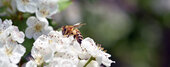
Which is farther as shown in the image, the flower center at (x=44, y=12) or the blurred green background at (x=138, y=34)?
the blurred green background at (x=138, y=34)

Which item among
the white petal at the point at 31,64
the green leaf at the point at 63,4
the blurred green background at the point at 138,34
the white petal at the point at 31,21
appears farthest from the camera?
the blurred green background at the point at 138,34

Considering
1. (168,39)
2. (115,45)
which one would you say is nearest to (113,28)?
(115,45)

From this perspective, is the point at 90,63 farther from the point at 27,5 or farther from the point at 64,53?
the point at 27,5

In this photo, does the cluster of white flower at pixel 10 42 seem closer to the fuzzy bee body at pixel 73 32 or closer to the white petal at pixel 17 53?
the white petal at pixel 17 53

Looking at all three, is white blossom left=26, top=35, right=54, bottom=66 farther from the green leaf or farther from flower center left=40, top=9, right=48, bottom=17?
the green leaf

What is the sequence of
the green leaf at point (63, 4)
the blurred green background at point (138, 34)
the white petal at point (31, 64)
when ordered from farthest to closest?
1. the blurred green background at point (138, 34)
2. the green leaf at point (63, 4)
3. the white petal at point (31, 64)

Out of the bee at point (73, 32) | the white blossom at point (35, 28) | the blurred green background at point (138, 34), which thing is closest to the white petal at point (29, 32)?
the white blossom at point (35, 28)

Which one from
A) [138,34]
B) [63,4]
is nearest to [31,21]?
[63,4]
